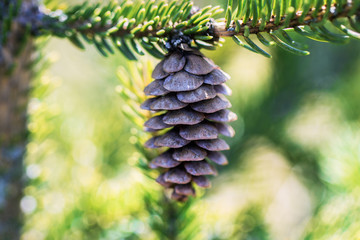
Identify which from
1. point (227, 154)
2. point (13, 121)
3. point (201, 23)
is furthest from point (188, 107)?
point (227, 154)

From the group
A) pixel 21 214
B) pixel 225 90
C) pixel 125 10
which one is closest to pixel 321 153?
pixel 225 90

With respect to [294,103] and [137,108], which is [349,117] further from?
[137,108]

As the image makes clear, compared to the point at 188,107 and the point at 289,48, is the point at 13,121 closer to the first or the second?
the point at 188,107

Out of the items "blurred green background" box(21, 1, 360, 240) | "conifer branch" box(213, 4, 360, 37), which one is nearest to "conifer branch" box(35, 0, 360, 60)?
"conifer branch" box(213, 4, 360, 37)

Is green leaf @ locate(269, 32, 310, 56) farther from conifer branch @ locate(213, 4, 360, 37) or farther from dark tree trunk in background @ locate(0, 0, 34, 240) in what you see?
dark tree trunk in background @ locate(0, 0, 34, 240)

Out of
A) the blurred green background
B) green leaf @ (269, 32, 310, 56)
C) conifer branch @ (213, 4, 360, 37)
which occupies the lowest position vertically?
the blurred green background

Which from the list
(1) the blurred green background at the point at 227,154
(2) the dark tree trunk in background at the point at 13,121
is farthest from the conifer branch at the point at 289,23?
(2) the dark tree trunk in background at the point at 13,121
